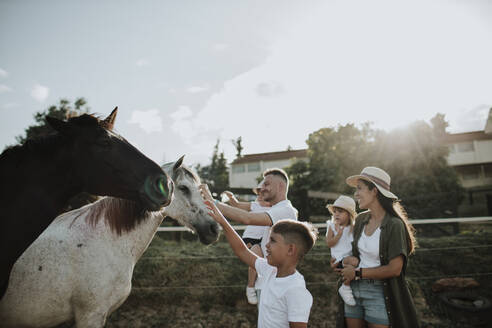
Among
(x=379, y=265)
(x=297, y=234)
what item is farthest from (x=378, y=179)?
(x=297, y=234)

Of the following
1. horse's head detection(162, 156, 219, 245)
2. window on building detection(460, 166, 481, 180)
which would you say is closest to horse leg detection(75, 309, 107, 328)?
horse's head detection(162, 156, 219, 245)

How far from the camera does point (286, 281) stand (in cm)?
183

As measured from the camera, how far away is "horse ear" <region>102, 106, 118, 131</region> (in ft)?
6.26

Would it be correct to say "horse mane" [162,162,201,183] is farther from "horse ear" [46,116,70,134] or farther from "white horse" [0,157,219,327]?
"horse ear" [46,116,70,134]

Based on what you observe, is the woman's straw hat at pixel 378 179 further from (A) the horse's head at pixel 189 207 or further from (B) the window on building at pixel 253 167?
(B) the window on building at pixel 253 167

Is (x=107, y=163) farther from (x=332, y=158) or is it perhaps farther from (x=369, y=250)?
(x=332, y=158)

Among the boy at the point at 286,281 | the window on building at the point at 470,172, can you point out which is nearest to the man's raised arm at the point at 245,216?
the boy at the point at 286,281

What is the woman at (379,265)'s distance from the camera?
2268mm

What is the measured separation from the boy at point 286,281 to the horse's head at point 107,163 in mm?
742

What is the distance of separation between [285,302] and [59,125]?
1.68 m

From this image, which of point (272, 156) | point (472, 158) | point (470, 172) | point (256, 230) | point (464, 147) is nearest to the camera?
point (256, 230)

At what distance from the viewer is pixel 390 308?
227 cm

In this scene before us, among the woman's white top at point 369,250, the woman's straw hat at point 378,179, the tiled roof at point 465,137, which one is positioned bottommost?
the woman's white top at point 369,250

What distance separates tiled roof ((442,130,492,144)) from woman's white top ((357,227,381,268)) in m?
36.6
